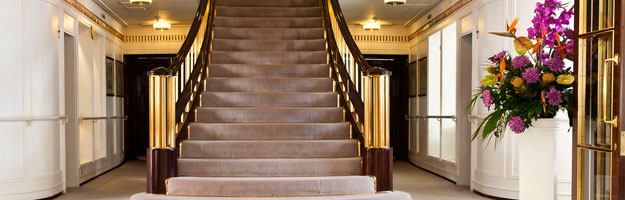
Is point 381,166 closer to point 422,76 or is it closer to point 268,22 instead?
point 268,22

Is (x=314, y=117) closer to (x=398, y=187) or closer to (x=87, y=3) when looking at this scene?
(x=398, y=187)

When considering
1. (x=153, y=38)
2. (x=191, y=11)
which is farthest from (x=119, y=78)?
(x=191, y=11)

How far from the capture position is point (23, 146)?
22.3 ft

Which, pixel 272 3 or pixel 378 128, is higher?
pixel 272 3

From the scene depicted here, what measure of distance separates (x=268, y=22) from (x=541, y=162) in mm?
5911

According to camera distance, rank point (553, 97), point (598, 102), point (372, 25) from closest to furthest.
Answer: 1. point (598, 102)
2. point (553, 97)
3. point (372, 25)

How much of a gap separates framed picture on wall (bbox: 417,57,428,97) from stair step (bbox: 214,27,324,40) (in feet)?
11.0

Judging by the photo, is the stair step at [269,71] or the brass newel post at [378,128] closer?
the brass newel post at [378,128]

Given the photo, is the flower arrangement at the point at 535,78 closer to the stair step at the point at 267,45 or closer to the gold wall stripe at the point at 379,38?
the stair step at the point at 267,45

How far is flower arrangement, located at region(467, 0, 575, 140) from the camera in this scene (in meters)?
2.76

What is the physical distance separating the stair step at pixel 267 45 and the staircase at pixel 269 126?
1cm

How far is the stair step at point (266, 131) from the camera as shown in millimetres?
5852

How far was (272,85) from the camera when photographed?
6.69 m

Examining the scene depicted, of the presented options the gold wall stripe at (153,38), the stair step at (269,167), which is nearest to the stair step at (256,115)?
the stair step at (269,167)
